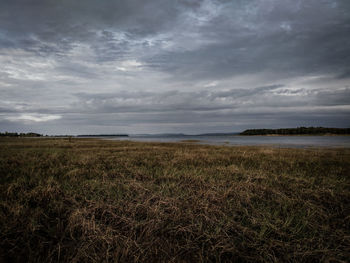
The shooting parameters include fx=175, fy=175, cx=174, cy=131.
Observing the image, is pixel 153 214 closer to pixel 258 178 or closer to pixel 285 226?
pixel 285 226

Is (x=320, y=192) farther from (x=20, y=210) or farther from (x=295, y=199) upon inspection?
(x=20, y=210)

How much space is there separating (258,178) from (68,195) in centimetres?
633

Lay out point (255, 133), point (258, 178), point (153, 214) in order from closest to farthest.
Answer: point (153, 214)
point (258, 178)
point (255, 133)

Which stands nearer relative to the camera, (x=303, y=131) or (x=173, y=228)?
(x=173, y=228)

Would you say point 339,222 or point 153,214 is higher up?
point 153,214

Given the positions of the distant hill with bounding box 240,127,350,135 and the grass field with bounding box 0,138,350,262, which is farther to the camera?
the distant hill with bounding box 240,127,350,135

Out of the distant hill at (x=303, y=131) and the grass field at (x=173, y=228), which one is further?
the distant hill at (x=303, y=131)

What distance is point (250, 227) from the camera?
340 cm

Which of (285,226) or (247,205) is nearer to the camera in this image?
(285,226)

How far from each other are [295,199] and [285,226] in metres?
1.80

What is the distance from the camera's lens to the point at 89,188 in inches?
210

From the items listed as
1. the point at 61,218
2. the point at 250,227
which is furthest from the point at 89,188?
the point at 250,227

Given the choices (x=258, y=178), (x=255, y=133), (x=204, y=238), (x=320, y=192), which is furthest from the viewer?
(x=255, y=133)

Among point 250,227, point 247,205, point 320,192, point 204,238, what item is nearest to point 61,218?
point 204,238
